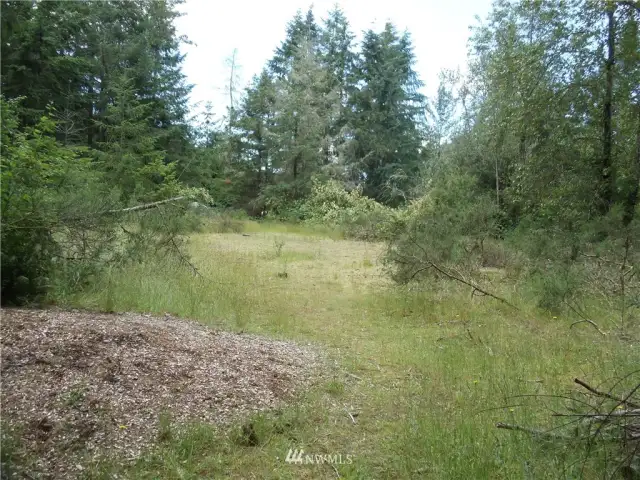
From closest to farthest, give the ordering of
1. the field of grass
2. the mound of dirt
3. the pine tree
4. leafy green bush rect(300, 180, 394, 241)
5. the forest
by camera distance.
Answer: the mound of dirt, the field of grass, the forest, leafy green bush rect(300, 180, 394, 241), the pine tree

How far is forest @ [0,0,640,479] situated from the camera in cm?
313

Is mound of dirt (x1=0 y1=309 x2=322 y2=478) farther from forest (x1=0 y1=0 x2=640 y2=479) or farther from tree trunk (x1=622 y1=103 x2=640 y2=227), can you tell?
tree trunk (x1=622 y1=103 x2=640 y2=227)

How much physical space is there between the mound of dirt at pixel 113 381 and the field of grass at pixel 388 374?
0.60 ft

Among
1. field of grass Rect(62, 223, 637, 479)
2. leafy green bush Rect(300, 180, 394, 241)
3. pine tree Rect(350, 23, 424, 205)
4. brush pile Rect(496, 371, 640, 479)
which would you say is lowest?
field of grass Rect(62, 223, 637, 479)

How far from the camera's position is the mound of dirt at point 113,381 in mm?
2414

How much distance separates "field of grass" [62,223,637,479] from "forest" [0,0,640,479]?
3cm

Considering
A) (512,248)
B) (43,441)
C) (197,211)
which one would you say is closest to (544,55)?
(512,248)

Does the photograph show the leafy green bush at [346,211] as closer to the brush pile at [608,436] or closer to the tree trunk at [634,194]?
the tree trunk at [634,194]

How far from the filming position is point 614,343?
4773 mm

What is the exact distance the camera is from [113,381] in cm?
294

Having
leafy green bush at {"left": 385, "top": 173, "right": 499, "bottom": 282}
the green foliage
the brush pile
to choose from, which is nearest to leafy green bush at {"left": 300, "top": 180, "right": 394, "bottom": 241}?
leafy green bush at {"left": 385, "top": 173, "right": 499, "bottom": 282}

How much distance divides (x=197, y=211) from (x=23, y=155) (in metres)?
4.41

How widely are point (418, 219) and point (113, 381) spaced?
8.57 metres

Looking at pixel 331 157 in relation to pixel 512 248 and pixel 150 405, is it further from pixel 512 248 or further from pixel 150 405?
pixel 150 405
